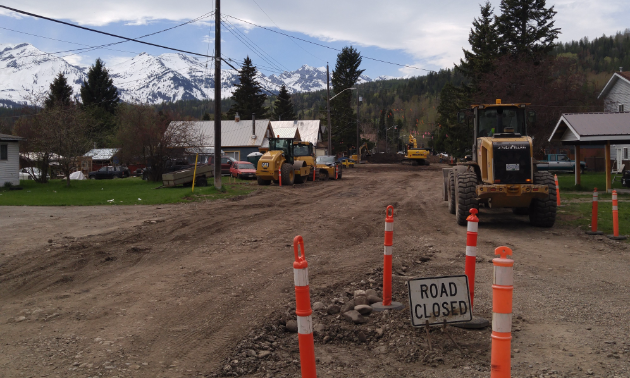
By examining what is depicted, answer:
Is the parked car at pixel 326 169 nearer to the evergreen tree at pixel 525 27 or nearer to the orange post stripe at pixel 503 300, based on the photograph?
the evergreen tree at pixel 525 27

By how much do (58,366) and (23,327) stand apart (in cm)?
146

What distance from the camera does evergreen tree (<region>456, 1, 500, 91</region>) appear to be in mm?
44981

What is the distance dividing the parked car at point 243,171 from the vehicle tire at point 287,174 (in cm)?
622

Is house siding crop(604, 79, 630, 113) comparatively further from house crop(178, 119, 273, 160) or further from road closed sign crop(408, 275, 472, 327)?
road closed sign crop(408, 275, 472, 327)

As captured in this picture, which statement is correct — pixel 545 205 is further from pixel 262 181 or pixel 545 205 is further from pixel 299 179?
pixel 299 179

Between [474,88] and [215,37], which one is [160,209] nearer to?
[215,37]

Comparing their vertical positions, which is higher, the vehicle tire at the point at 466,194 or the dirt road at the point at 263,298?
the vehicle tire at the point at 466,194

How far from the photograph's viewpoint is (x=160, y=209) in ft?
56.6

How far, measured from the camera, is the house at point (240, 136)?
5716 cm

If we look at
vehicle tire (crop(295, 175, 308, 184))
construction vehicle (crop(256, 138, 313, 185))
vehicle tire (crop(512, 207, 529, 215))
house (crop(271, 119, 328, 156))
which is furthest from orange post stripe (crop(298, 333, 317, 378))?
house (crop(271, 119, 328, 156))

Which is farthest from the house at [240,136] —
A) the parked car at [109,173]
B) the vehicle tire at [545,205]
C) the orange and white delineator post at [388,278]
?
the orange and white delineator post at [388,278]

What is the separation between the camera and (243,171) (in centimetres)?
3444

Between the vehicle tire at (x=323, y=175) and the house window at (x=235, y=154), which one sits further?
the house window at (x=235, y=154)

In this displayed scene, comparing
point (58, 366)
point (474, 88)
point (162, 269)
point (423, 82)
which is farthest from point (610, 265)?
point (423, 82)
